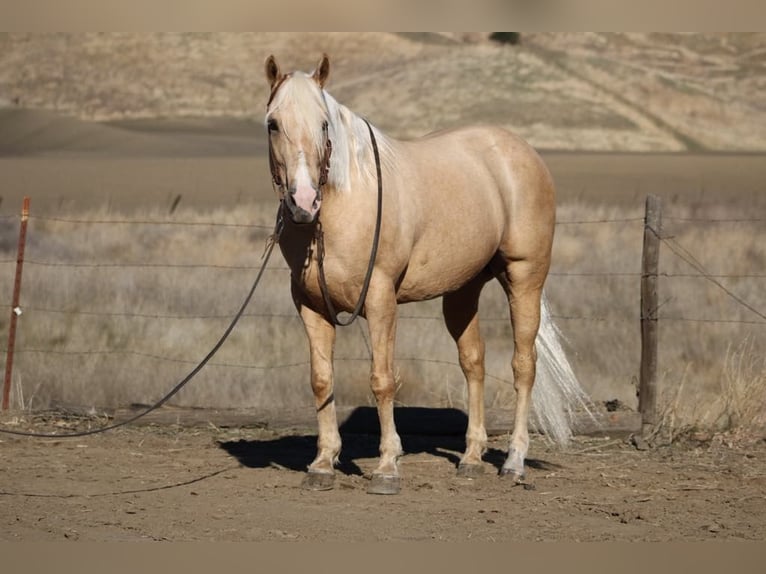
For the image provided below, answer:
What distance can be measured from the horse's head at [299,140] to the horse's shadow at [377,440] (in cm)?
255

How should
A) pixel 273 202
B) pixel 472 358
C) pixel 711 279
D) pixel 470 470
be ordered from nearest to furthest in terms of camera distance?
pixel 470 470, pixel 472 358, pixel 711 279, pixel 273 202

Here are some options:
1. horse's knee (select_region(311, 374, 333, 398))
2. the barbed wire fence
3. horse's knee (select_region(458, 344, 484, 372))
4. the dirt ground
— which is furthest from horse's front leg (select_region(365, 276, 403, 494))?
the barbed wire fence

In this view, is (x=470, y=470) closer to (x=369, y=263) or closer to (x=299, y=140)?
(x=369, y=263)

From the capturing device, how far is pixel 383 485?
260 inches

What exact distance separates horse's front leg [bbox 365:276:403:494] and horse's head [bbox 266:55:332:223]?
75 centimetres

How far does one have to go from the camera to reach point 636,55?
4816 cm

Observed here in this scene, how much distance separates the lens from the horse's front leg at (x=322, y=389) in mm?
6660

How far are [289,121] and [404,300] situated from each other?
1.50 m

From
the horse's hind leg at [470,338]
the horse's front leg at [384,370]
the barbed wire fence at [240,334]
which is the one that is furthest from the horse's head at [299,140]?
the barbed wire fence at [240,334]

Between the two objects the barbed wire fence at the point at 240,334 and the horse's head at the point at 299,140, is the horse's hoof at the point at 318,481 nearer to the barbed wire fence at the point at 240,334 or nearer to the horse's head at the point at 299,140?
the horse's head at the point at 299,140

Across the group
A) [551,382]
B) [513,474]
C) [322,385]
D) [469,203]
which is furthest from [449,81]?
[322,385]

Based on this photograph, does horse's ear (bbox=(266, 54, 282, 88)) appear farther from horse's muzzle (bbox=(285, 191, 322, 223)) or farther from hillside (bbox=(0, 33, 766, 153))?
hillside (bbox=(0, 33, 766, 153))

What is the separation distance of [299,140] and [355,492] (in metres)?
2.10

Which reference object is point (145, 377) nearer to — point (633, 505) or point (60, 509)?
point (60, 509)
